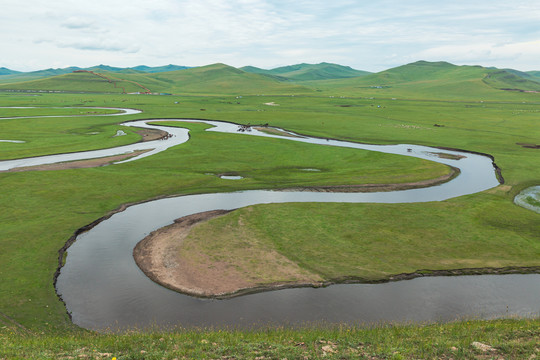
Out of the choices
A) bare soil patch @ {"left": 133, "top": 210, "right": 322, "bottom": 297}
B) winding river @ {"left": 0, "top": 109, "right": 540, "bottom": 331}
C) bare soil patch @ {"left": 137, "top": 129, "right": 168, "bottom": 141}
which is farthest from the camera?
bare soil patch @ {"left": 137, "top": 129, "right": 168, "bottom": 141}

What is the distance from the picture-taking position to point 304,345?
65.8 ft

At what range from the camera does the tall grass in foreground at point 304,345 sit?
18484mm

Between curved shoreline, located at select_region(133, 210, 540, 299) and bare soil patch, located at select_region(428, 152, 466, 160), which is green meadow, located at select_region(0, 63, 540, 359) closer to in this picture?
curved shoreline, located at select_region(133, 210, 540, 299)

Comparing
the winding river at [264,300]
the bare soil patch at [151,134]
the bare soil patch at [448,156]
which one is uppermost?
the bare soil patch at [151,134]

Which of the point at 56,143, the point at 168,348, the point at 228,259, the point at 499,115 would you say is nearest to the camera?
the point at 168,348

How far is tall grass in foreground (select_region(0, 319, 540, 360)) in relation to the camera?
18484 mm

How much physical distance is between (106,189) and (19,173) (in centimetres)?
1984

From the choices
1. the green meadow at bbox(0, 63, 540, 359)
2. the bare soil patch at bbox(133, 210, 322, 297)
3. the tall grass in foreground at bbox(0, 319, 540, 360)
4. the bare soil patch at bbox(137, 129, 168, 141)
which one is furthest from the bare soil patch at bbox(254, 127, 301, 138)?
the tall grass in foreground at bbox(0, 319, 540, 360)

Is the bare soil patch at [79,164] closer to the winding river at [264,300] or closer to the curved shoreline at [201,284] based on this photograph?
the winding river at [264,300]

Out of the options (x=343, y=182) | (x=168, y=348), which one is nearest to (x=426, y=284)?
(x=168, y=348)

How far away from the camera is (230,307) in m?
27.9

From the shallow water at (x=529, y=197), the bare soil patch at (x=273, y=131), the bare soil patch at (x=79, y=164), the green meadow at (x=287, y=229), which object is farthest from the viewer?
the bare soil patch at (x=273, y=131)

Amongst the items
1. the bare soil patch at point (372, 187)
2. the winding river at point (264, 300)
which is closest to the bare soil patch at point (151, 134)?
the bare soil patch at point (372, 187)

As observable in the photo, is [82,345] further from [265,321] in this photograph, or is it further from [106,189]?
[106,189]
